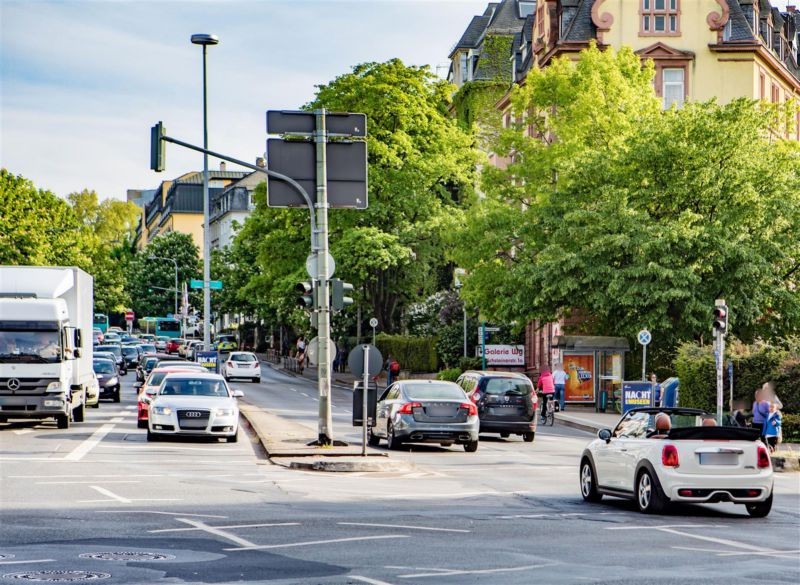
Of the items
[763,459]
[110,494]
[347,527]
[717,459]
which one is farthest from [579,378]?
[347,527]

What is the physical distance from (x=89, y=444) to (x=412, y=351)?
4301 centimetres

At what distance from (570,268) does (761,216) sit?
6.49m

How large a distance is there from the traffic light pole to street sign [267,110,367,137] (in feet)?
0.48

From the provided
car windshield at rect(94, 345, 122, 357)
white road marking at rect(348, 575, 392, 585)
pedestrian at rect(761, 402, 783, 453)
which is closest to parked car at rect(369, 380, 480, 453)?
pedestrian at rect(761, 402, 783, 453)

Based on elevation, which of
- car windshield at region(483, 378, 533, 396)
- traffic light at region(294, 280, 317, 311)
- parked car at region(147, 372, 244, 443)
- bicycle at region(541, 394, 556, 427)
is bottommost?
bicycle at region(541, 394, 556, 427)

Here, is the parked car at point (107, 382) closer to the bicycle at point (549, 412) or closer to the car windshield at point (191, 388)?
the bicycle at point (549, 412)

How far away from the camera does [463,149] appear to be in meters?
67.6

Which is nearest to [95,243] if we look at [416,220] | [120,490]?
[416,220]

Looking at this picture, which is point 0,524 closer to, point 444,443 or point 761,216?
point 444,443

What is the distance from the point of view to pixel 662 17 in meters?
65.6

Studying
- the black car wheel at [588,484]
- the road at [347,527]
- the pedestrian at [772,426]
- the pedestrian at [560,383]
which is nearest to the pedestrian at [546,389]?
the pedestrian at [560,383]

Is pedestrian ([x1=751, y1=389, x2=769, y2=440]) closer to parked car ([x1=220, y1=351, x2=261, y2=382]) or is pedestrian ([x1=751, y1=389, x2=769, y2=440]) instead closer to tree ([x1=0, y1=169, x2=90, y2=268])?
parked car ([x1=220, y1=351, x2=261, y2=382])

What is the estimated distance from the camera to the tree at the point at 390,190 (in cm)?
6512

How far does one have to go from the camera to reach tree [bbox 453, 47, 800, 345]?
46.0 m
